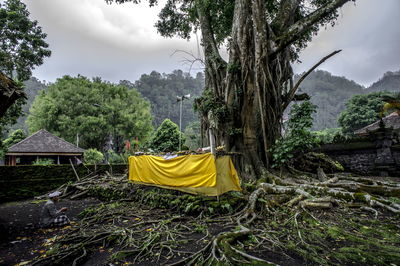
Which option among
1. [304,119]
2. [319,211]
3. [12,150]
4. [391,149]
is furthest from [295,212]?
[12,150]

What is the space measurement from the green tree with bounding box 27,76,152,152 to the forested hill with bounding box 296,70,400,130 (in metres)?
37.0

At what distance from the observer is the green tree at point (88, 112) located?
19.5m

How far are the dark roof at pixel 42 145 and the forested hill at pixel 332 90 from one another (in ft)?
145

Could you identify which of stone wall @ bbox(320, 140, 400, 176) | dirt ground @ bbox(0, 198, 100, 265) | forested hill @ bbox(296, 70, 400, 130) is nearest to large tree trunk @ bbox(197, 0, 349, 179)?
stone wall @ bbox(320, 140, 400, 176)

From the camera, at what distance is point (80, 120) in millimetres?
19578

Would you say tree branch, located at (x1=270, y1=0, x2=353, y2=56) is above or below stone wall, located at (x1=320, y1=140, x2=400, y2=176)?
above

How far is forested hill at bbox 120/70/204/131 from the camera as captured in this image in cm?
4450

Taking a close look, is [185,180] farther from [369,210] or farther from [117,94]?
[117,94]

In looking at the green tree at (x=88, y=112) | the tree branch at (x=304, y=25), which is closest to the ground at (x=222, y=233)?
the tree branch at (x=304, y=25)

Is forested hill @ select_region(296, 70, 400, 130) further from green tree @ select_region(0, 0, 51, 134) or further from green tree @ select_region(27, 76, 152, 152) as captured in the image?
green tree @ select_region(0, 0, 51, 134)

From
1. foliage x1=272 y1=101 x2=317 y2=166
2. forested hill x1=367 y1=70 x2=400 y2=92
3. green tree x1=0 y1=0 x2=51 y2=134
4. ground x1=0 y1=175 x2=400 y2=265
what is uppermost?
forested hill x1=367 y1=70 x2=400 y2=92

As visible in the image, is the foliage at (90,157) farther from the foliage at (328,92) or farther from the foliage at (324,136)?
the foliage at (328,92)

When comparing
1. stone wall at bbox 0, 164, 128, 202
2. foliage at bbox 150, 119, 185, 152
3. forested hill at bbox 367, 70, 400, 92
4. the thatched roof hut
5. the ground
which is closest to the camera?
the ground

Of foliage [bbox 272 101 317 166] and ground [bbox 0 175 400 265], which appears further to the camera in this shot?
foliage [bbox 272 101 317 166]
